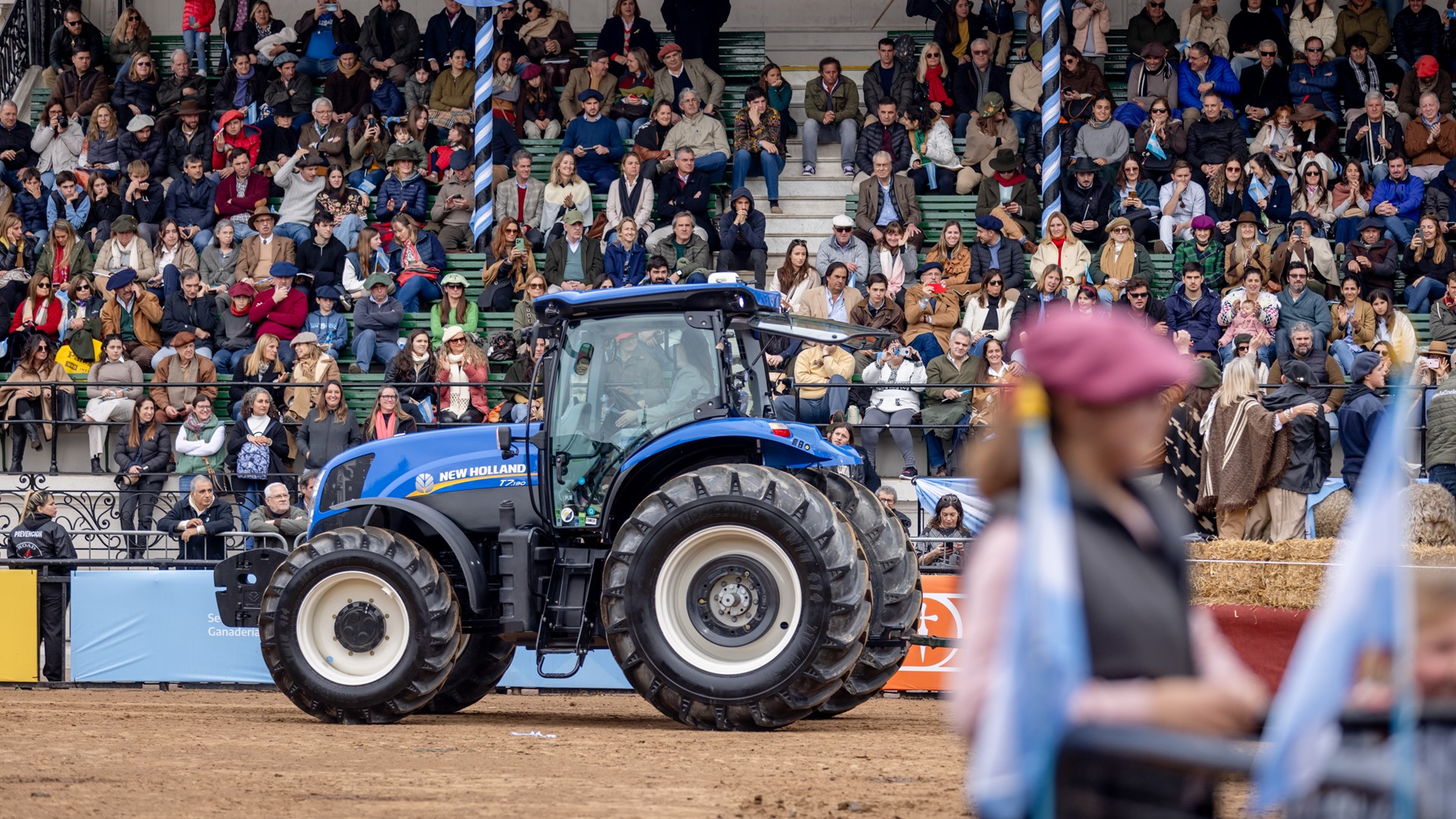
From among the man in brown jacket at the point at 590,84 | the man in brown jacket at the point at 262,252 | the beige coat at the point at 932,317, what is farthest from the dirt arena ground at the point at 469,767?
the man in brown jacket at the point at 590,84

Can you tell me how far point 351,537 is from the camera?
424 inches

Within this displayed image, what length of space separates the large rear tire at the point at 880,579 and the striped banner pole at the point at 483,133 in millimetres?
10694

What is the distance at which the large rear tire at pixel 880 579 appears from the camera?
10461mm

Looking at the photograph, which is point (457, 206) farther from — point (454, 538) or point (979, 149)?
point (454, 538)

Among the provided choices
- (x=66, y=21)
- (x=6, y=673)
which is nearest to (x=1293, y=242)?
(x=6, y=673)

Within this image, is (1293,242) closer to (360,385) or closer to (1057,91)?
(1057,91)

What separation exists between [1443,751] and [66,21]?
80.2 feet

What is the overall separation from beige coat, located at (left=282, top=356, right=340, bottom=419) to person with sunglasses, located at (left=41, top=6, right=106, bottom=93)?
8587 millimetres

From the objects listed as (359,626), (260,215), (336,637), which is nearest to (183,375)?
(260,215)

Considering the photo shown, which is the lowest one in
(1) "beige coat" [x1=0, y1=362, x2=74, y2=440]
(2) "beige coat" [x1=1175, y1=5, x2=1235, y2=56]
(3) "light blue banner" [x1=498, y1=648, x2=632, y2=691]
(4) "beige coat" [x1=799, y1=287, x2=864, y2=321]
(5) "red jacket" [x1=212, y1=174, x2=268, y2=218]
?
(3) "light blue banner" [x1=498, y1=648, x2=632, y2=691]

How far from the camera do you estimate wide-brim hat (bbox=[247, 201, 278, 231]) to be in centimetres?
2020

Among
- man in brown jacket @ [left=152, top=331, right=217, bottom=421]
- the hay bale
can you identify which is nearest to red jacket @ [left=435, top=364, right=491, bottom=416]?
man in brown jacket @ [left=152, top=331, right=217, bottom=421]

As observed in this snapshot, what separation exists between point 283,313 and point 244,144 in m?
3.70

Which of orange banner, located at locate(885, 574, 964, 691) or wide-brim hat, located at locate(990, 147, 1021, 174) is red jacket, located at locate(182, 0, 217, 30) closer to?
wide-brim hat, located at locate(990, 147, 1021, 174)
